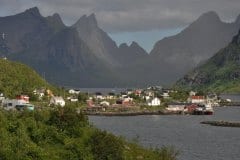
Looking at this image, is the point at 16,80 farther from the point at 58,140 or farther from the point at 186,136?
the point at 58,140

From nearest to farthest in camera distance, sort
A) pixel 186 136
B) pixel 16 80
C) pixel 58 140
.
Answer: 1. pixel 58 140
2. pixel 186 136
3. pixel 16 80

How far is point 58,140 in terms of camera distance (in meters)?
60.8

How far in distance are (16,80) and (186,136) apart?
6016cm

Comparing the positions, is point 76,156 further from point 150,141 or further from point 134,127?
point 134,127

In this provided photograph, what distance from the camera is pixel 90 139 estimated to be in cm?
6066

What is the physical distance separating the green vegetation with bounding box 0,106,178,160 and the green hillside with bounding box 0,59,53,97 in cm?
8387

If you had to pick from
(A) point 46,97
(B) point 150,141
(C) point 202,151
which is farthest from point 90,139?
(A) point 46,97

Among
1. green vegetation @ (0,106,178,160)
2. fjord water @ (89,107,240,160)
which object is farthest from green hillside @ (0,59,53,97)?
green vegetation @ (0,106,178,160)

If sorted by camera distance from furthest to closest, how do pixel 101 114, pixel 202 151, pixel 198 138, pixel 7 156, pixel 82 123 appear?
pixel 101 114
pixel 198 138
pixel 202 151
pixel 82 123
pixel 7 156

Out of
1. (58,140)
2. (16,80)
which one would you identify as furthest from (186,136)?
(58,140)

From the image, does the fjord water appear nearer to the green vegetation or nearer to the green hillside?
the green vegetation

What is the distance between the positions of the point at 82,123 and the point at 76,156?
312 inches

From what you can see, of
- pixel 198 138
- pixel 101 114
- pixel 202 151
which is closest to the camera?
pixel 202 151

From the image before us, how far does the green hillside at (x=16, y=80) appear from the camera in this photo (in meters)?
154
